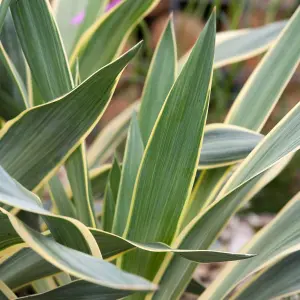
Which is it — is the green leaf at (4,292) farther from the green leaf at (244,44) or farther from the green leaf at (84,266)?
the green leaf at (244,44)

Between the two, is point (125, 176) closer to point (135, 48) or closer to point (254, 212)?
point (135, 48)

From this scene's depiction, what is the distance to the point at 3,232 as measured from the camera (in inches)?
17.5

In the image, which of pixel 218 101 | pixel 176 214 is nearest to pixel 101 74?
pixel 176 214

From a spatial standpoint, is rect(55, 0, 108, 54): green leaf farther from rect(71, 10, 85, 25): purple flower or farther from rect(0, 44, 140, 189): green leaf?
rect(0, 44, 140, 189): green leaf

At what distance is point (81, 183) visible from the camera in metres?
0.56

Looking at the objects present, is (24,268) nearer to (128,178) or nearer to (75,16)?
(128,178)

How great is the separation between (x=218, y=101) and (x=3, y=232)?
937 mm

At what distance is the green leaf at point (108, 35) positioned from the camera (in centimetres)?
67

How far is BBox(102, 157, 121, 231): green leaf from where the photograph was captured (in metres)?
0.62

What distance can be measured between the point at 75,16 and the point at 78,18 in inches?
0.4

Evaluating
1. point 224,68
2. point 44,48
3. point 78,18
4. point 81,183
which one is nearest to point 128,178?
point 81,183

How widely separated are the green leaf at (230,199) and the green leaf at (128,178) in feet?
0.21

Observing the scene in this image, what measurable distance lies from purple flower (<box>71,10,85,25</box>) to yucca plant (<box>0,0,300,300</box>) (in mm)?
113

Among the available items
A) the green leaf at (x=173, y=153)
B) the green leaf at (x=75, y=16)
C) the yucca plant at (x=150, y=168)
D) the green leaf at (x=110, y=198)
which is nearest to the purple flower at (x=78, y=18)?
the green leaf at (x=75, y=16)
